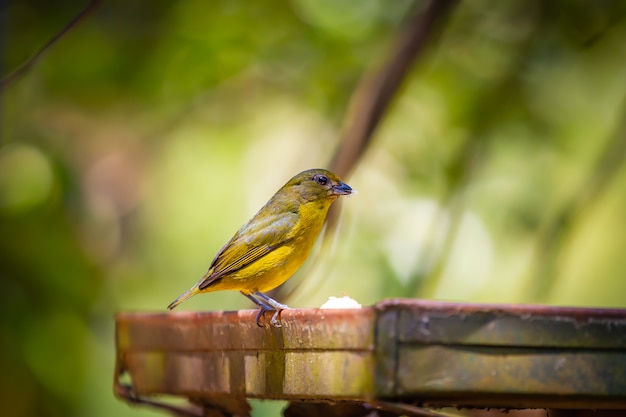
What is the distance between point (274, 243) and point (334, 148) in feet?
7.06

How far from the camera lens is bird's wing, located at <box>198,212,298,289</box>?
9.74 feet

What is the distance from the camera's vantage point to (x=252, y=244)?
3014mm

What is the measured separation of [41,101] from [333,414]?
3611 millimetres

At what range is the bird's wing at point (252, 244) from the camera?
2968mm

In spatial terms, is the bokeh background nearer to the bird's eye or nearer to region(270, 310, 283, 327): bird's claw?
the bird's eye

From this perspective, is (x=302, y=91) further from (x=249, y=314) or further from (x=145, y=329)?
(x=249, y=314)

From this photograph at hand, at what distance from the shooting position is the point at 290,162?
5.84 m

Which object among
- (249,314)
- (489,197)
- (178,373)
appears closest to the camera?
(249,314)

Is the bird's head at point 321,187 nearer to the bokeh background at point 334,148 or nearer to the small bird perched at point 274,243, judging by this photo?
the small bird perched at point 274,243

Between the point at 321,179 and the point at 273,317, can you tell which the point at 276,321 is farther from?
the point at 321,179

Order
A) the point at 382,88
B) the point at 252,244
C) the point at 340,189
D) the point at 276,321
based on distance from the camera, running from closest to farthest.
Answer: the point at 276,321 → the point at 252,244 → the point at 340,189 → the point at 382,88

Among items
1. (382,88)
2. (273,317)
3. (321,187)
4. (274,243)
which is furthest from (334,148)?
(273,317)

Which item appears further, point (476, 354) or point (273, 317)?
point (273, 317)

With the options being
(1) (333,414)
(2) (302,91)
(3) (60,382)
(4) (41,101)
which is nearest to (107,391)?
(3) (60,382)
